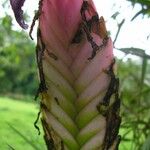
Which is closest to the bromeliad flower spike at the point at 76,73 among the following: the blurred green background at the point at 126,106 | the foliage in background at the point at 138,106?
the blurred green background at the point at 126,106

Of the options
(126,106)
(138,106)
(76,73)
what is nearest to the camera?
(76,73)

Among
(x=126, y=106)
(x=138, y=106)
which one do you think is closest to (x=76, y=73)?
(x=138, y=106)

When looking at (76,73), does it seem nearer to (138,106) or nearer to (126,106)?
(138,106)

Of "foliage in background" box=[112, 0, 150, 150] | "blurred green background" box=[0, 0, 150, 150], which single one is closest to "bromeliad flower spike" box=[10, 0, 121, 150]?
"blurred green background" box=[0, 0, 150, 150]

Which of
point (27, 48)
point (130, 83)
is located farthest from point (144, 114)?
point (27, 48)

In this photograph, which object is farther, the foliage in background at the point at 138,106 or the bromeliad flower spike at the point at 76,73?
the foliage in background at the point at 138,106

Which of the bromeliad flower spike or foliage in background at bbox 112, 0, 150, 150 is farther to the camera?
foliage in background at bbox 112, 0, 150, 150

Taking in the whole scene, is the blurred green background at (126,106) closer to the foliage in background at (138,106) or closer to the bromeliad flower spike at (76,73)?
the foliage in background at (138,106)

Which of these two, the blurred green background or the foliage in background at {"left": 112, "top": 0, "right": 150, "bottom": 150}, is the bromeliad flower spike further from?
the foliage in background at {"left": 112, "top": 0, "right": 150, "bottom": 150}

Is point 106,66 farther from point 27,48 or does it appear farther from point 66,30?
point 27,48
